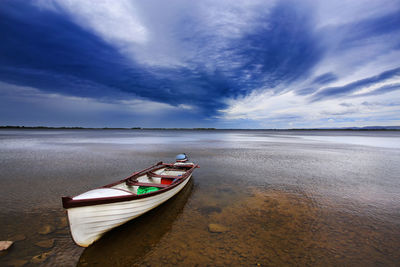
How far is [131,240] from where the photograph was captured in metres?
5.58

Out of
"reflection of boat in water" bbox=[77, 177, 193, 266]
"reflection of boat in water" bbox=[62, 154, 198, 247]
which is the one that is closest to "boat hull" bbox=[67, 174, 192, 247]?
"reflection of boat in water" bbox=[62, 154, 198, 247]

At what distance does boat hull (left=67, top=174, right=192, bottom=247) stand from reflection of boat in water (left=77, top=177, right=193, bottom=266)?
402 millimetres

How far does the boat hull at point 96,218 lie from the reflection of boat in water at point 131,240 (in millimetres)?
402

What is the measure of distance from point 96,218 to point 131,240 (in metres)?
1.43

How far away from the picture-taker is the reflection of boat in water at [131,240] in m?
4.73

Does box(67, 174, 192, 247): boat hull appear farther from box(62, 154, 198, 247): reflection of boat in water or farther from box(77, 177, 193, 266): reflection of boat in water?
box(77, 177, 193, 266): reflection of boat in water

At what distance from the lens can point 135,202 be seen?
19.4 ft

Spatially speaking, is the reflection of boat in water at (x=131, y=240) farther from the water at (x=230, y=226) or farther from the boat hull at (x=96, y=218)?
the boat hull at (x=96, y=218)

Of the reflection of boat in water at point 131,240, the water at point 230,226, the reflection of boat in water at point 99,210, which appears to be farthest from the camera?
the water at point 230,226

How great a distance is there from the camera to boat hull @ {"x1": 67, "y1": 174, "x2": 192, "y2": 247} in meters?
4.65

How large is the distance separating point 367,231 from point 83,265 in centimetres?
954

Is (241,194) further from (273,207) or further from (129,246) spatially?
(129,246)

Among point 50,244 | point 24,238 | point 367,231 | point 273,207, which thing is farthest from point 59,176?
point 367,231

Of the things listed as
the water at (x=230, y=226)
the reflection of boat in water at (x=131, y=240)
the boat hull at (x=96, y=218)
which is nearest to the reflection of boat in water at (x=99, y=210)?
the boat hull at (x=96, y=218)
